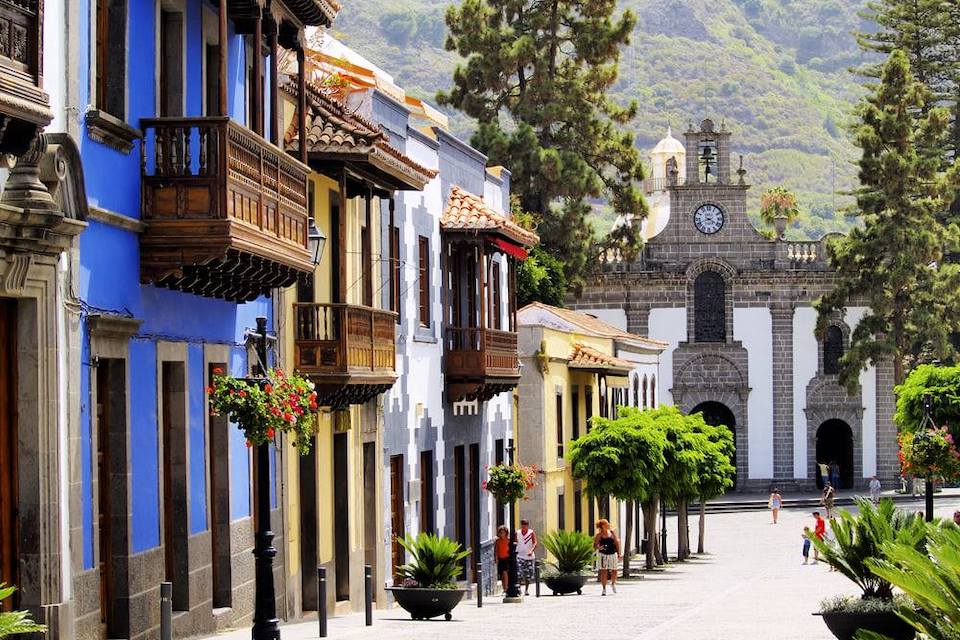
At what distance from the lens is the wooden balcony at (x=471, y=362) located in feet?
111

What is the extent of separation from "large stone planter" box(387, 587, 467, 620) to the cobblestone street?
7.3 inches

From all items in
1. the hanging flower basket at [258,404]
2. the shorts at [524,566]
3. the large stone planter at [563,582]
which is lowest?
the large stone planter at [563,582]

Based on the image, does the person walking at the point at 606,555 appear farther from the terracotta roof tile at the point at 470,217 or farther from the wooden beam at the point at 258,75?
the wooden beam at the point at 258,75

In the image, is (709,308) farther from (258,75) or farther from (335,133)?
(258,75)

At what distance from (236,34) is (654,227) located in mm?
70040

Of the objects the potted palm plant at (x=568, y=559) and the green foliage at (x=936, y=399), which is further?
the green foliage at (x=936, y=399)

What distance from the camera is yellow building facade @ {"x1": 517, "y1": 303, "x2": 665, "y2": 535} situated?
144 feet

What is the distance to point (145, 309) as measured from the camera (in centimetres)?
1764

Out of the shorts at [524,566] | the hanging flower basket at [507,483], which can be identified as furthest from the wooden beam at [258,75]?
the shorts at [524,566]

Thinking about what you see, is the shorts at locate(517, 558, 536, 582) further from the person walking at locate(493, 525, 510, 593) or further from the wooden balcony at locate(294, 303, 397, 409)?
the wooden balcony at locate(294, 303, 397, 409)

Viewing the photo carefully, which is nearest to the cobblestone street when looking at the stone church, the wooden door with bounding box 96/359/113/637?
the wooden door with bounding box 96/359/113/637

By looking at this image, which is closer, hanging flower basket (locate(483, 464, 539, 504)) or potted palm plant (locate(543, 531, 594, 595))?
hanging flower basket (locate(483, 464, 539, 504))

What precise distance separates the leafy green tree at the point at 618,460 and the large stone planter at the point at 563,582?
323 inches

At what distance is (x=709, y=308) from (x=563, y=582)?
46878mm
